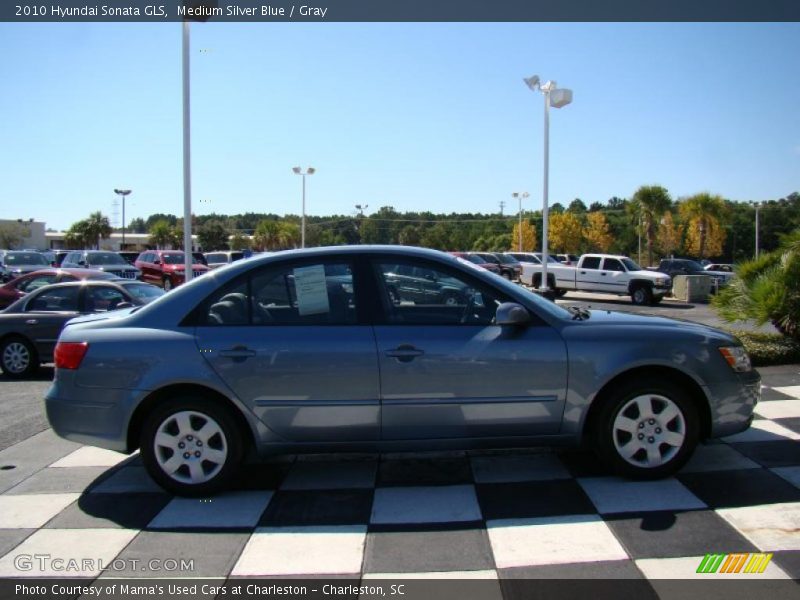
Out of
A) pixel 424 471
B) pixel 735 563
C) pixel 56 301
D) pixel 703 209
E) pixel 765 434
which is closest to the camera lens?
pixel 735 563

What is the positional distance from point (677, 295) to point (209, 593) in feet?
84.1

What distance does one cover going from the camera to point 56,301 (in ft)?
30.4

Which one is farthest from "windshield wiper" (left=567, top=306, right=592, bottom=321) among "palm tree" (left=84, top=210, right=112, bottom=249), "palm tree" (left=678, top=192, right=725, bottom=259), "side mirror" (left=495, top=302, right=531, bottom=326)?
"palm tree" (left=84, top=210, right=112, bottom=249)

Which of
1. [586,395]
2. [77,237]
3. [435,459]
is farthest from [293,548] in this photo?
[77,237]

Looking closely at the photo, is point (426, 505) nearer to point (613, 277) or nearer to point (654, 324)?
point (654, 324)

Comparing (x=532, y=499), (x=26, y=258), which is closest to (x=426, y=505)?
(x=532, y=499)

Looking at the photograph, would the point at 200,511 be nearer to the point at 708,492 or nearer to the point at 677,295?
the point at 708,492

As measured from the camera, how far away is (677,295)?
25.7 metres

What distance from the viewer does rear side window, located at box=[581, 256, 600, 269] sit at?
2480 cm

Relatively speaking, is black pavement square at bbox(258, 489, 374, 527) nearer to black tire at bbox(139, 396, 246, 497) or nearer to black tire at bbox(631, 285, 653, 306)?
black tire at bbox(139, 396, 246, 497)

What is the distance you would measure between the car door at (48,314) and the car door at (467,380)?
21.5ft

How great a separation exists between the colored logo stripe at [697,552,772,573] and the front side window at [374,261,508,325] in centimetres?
184

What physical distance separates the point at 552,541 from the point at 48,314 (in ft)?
26.5

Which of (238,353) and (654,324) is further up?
(654,324)
